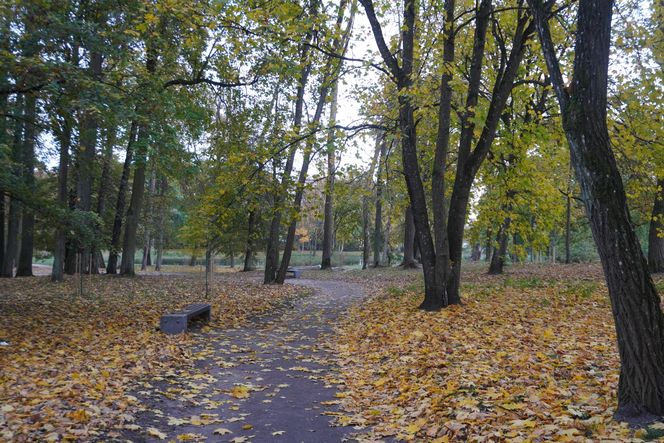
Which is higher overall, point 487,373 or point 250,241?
point 250,241

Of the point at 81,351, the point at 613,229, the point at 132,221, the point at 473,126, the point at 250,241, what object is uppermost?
the point at 473,126

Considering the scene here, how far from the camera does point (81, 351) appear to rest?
770 cm

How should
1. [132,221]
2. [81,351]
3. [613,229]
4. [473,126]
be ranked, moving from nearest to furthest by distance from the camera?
[613,229] < [81,351] < [473,126] < [132,221]

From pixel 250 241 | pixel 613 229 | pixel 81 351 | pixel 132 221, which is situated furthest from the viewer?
pixel 250 241

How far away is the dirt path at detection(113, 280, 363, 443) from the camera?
512 cm

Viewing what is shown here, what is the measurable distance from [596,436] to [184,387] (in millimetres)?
4824

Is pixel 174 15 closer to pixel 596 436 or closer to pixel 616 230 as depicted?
pixel 616 230

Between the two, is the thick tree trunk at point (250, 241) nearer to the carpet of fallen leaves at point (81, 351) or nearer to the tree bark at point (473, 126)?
the carpet of fallen leaves at point (81, 351)

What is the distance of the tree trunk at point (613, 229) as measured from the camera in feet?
13.2

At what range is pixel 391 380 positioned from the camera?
21.7 ft

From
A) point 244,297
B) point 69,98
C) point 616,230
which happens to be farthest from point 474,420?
point 244,297

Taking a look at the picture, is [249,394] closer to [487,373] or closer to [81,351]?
[487,373]

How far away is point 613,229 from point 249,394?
4596mm

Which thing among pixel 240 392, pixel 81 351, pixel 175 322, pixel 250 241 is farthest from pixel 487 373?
pixel 250 241
